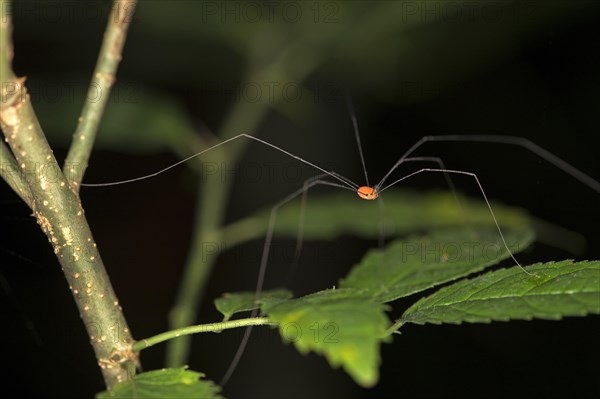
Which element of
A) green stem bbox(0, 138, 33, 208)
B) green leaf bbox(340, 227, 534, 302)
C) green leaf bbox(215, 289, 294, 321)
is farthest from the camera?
green leaf bbox(340, 227, 534, 302)

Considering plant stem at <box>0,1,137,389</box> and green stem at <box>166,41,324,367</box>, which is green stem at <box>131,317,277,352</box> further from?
green stem at <box>166,41,324,367</box>

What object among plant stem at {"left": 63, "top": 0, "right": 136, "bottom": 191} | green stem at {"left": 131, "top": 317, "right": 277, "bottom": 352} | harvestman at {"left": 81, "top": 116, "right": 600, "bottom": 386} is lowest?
green stem at {"left": 131, "top": 317, "right": 277, "bottom": 352}

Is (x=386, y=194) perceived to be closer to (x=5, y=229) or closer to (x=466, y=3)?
(x=466, y=3)

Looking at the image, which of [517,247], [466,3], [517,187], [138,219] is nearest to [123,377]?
[517,247]

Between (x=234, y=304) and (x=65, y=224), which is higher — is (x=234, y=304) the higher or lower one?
the lower one

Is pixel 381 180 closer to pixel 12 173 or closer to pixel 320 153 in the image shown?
pixel 320 153

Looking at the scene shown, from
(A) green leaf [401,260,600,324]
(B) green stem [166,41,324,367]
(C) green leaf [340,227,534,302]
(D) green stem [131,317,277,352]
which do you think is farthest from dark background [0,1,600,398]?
(A) green leaf [401,260,600,324]

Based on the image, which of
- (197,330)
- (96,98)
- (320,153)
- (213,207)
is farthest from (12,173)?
(320,153)
